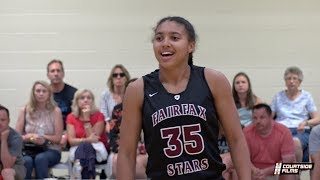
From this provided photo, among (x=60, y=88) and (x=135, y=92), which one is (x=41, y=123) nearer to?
(x=60, y=88)

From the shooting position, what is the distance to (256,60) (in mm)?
8555

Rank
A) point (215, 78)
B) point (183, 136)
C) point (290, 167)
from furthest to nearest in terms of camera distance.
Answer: point (290, 167)
point (215, 78)
point (183, 136)

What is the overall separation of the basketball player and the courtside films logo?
3166mm

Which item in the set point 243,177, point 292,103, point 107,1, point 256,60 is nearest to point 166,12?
point 107,1

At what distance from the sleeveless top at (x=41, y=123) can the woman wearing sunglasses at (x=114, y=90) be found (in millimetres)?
703

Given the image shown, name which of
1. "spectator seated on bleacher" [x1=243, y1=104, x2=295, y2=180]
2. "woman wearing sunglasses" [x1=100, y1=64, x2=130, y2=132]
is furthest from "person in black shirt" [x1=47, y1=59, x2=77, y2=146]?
"spectator seated on bleacher" [x1=243, y1=104, x2=295, y2=180]

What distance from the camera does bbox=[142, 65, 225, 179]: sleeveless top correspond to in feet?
8.70

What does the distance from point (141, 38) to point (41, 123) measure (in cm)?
199

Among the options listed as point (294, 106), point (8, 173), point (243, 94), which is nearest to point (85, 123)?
point (8, 173)

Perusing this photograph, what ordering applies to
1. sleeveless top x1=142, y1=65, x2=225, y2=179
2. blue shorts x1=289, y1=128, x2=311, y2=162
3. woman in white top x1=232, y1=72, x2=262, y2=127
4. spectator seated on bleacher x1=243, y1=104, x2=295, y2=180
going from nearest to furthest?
sleeveless top x1=142, y1=65, x2=225, y2=179, spectator seated on bleacher x1=243, y1=104, x2=295, y2=180, blue shorts x1=289, y1=128, x2=311, y2=162, woman in white top x1=232, y1=72, x2=262, y2=127

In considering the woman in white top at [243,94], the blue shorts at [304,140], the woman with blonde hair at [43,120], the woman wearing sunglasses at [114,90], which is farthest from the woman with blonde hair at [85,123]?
the blue shorts at [304,140]

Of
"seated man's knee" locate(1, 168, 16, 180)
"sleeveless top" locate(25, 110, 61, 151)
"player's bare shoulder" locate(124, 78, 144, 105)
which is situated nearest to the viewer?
"player's bare shoulder" locate(124, 78, 144, 105)

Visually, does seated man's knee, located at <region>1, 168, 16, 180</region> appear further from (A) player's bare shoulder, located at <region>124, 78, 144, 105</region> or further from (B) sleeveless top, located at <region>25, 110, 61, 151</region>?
(A) player's bare shoulder, located at <region>124, 78, 144, 105</region>

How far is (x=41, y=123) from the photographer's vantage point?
727 cm
